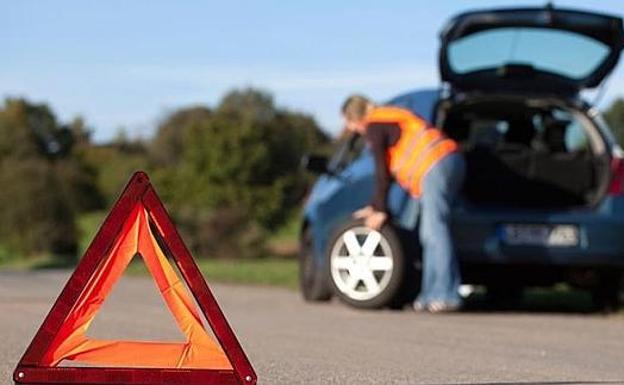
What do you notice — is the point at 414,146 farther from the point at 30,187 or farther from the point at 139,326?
the point at 30,187

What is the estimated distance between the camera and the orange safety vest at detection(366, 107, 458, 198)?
10078 mm

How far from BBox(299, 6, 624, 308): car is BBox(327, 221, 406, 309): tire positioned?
0.03 ft

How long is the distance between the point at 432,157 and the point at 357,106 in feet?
3.38

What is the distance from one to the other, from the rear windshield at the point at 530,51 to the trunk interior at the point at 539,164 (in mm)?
306

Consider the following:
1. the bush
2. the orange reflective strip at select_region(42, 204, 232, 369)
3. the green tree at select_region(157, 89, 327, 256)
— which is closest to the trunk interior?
the orange reflective strip at select_region(42, 204, 232, 369)

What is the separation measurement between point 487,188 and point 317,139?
168 feet

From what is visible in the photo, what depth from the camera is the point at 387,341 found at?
7.69 metres

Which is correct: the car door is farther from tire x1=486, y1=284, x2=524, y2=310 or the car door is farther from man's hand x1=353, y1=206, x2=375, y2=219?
tire x1=486, y1=284, x2=524, y2=310

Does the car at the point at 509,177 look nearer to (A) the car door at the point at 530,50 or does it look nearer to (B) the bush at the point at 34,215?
(A) the car door at the point at 530,50

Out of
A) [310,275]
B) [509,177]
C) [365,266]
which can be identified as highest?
[509,177]

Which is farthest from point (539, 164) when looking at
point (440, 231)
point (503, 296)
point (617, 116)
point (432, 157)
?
point (617, 116)

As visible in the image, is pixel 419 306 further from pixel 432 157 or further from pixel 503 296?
pixel 503 296

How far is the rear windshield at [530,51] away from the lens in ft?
34.3

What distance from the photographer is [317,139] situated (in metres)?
61.7
